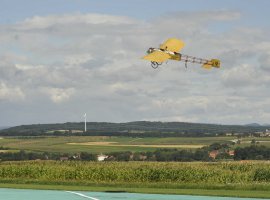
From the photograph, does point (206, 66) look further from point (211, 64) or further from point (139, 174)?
point (139, 174)

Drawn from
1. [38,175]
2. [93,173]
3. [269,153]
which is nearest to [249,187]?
[93,173]

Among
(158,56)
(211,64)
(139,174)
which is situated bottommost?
(139,174)

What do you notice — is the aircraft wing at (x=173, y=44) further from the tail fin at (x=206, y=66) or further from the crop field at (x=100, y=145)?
the crop field at (x=100, y=145)

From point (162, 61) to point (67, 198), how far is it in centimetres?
790

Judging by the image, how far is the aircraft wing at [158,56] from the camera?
90.7 ft

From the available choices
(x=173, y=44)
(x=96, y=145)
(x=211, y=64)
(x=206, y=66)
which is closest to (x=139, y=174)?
(x=206, y=66)

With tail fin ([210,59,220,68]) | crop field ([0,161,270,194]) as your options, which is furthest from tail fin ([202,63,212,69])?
crop field ([0,161,270,194])

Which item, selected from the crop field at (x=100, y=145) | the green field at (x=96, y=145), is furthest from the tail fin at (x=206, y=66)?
the green field at (x=96, y=145)

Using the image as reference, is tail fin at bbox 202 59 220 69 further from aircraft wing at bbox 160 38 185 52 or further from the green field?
the green field

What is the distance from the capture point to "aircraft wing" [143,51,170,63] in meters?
27.7

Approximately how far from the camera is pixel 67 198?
26859 millimetres

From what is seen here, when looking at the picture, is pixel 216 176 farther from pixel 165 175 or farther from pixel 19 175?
pixel 19 175

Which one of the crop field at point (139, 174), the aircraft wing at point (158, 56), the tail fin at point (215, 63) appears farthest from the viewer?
the crop field at point (139, 174)

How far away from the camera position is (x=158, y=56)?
92.6ft
